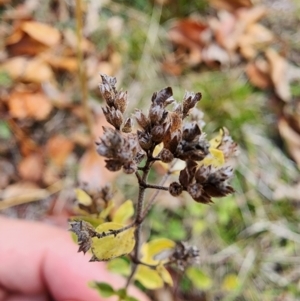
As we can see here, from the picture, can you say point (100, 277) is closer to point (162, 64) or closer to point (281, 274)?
point (281, 274)

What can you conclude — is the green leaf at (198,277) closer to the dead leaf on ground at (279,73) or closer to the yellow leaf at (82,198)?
the yellow leaf at (82,198)

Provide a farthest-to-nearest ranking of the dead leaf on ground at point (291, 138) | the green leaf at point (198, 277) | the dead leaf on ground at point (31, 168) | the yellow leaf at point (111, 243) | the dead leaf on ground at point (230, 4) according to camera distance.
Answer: the dead leaf on ground at point (230, 4), the dead leaf on ground at point (291, 138), the dead leaf on ground at point (31, 168), the green leaf at point (198, 277), the yellow leaf at point (111, 243)

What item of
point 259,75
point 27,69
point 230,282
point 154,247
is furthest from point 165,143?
point 259,75

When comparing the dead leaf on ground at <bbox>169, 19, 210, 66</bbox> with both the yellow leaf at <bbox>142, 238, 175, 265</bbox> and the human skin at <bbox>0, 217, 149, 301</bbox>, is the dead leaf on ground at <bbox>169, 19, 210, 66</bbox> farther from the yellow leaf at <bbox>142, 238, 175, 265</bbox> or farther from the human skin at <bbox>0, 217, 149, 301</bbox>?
the yellow leaf at <bbox>142, 238, 175, 265</bbox>

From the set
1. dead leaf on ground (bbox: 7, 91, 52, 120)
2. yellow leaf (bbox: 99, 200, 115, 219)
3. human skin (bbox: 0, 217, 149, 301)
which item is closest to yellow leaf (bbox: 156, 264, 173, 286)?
yellow leaf (bbox: 99, 200, 115, 219)

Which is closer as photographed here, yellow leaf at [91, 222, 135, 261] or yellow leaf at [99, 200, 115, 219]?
yellow leaf at [91, 222, 135, 261]

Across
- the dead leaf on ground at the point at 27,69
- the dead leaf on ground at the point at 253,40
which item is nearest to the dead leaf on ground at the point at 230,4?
the dead leaf on ground at the point at 253,40
